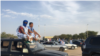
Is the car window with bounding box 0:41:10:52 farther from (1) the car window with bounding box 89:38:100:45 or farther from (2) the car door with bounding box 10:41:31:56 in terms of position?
(1) the car window with bounding box 89:38:100:45

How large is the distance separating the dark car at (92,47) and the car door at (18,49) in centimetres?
396

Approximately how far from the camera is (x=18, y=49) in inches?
178

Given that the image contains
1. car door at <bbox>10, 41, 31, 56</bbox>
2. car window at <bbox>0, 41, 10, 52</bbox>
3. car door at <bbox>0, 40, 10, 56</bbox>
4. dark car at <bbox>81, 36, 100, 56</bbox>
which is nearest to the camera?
car door at <bbox>10, 41, 31, 56</bbox>

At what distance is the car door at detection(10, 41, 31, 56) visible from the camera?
426 cm

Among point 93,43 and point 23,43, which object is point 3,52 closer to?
point 23,43

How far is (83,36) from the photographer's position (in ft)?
220

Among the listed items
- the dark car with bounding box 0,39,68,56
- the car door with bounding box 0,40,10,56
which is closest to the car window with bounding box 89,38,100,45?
the dark car with bounding box 0,39,68,56

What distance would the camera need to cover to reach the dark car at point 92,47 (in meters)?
6.44

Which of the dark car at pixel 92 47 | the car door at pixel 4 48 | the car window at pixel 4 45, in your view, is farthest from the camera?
the dark car at pixel 92 47

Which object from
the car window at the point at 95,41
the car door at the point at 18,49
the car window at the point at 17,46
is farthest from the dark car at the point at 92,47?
the car window at the point at 17,46

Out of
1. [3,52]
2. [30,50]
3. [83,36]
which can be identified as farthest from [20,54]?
[83,36]

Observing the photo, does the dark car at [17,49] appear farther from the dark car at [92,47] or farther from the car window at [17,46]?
the dark car at [92,47]

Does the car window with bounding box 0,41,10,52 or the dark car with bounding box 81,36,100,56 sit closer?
the car window with bounding box 0,41,10,52

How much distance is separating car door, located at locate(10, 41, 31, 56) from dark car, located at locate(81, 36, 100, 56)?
13.0ft
